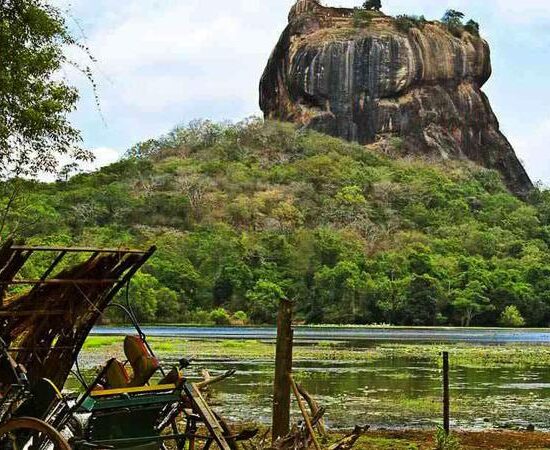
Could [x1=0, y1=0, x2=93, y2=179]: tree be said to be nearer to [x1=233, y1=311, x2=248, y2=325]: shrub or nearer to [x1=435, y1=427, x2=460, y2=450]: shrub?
[x1=435, y1=427, x2=460, y2=450]: shrub

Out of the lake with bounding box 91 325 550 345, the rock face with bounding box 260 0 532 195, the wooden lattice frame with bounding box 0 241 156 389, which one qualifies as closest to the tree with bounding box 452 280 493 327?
the lake with bounding box 91 325 550 345

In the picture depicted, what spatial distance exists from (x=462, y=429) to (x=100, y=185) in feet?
346

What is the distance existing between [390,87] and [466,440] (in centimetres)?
13837

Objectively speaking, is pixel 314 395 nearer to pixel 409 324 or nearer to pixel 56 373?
pixel 56 373

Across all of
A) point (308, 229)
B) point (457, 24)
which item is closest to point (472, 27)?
point (457, 24)

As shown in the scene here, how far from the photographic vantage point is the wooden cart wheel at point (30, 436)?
8.16m

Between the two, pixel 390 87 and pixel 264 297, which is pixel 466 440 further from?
pixel 390 87

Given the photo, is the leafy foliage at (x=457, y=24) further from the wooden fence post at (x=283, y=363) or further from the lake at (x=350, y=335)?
the wooden fence post at (x=283, y=363)

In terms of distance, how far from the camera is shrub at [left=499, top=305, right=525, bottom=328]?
97312 millimetres

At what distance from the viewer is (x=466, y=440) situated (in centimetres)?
1956

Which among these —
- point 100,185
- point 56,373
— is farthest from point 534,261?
point 56,373

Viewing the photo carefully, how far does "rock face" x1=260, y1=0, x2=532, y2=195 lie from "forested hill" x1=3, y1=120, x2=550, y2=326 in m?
5.65

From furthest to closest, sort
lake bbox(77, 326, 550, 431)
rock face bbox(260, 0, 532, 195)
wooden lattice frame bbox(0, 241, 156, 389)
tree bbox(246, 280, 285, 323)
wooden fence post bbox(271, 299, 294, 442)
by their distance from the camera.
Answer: rock face bbox(260, 0, 532, 195)
tree bbox(246, 280, 285, 323)
lake bbox(77, 326, 550, 431)
wooden fence post bbox(271, 299, 294, 442)
wooden lattice frame bbox(0, 241, 156, 389)

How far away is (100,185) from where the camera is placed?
405 feet
